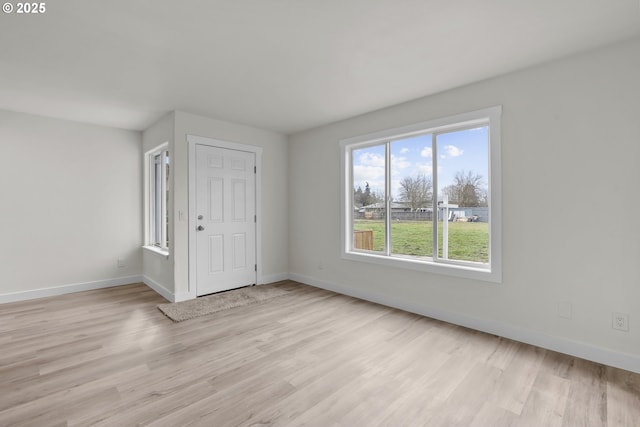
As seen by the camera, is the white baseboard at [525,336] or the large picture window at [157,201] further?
the large picture window at [157,201]

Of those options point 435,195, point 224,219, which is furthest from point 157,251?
point 435,195

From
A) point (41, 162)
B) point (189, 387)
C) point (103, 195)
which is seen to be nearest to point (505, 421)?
point (189, 387)

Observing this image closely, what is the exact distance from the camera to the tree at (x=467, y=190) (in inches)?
124

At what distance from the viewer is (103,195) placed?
4.66m

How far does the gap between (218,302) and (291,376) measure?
2.02m

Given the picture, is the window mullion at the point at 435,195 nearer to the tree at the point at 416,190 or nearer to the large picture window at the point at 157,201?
the tree at the point at 416,190

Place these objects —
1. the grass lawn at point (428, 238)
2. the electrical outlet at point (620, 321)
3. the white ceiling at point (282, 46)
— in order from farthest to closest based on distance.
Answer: the grass lawn at point (428, 238), the electrical outlet at point (620, 321), the white ceiling at point (282, 46)

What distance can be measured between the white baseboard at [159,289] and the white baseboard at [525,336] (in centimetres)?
253

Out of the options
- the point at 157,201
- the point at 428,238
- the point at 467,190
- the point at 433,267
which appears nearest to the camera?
the point at 467,190

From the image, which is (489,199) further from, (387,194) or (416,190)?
→ (387,194)

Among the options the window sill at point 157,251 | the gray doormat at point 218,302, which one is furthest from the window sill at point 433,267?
the window sill at point 157,251

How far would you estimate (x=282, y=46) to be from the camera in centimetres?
237

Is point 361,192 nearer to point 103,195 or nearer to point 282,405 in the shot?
point 282,405

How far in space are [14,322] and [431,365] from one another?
14.1ft
